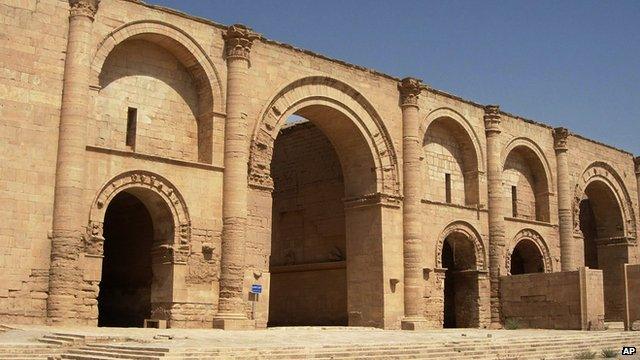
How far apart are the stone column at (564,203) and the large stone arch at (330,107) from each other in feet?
31.1

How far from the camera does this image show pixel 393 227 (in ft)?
74.3

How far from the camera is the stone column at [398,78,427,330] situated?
22.3 meters

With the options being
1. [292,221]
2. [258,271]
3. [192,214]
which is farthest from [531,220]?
[192,214]

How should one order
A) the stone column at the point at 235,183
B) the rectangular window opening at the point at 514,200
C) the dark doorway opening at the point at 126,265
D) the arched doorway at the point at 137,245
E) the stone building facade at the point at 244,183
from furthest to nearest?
the rectangular window opening at the point at 514,200 < the dark doorway opening at the point at 126,265 < the stone column at the point at 235,183 < the arched doorway at the point at 137,245 < the stone building facade at the point at 244,183

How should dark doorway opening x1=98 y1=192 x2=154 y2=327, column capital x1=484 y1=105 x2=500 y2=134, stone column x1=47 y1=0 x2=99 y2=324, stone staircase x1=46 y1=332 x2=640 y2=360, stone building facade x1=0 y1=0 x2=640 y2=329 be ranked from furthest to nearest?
column capital x1=484 y1=105 x2=500 y2=134 < dark doorway opening x1=98 y1=192 x2=154 y2=327 < stone building facade x1=0 y1=0 x2=640 y2=329 < stone column x1=47 y1=0 x2=99 y2=324 < stone staircase x1=46 y1=332 x2=640 y2=360

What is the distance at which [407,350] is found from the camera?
45.0 ft

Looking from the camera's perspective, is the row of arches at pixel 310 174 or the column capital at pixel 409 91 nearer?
the row of arches at pixel 310 174

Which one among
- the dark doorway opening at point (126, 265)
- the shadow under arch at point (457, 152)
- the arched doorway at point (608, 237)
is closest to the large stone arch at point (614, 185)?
the arched doorway at point (608, 237)

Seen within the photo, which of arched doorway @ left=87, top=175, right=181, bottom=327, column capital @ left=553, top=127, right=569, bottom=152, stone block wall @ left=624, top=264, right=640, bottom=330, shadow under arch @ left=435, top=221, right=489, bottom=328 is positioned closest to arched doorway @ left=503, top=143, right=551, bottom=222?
column capital @ left=553, top=127, right=569, bottom=152

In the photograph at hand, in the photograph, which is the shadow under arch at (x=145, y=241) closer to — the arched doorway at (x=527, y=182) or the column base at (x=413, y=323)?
the column base at (x=413, y=323)

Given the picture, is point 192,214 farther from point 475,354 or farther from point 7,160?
point 475,354

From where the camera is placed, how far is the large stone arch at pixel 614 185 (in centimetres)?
3111

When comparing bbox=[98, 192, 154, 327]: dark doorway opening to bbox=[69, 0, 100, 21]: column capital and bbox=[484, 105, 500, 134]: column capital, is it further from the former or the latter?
bbox=[484, 105, 500, 134]: column capital

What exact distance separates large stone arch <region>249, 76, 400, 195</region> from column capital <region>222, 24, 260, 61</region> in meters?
1.64
